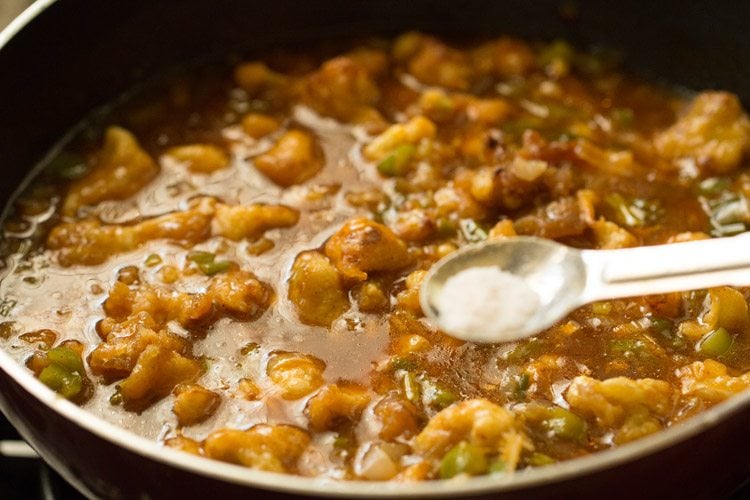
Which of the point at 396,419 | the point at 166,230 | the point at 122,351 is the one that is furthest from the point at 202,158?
the point at 396,419

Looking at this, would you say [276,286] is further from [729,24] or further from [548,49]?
[729,24]

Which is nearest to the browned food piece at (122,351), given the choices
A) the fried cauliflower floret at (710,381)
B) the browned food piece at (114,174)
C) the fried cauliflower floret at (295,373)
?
the fried cauliflower floret at (295,373)

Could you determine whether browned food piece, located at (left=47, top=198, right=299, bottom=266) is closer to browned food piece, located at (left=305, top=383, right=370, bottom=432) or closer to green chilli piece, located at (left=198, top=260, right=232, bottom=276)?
green chilli piece, located at (left=198, top=260, right=232, bottom=276)

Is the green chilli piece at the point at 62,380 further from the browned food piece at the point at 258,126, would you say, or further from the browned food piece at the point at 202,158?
the browned food piece at the point at 258,126

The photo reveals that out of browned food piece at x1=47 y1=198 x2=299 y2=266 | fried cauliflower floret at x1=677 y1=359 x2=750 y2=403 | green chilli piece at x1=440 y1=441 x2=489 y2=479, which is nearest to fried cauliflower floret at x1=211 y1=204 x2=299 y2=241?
browned food piece at x1=47 y1=198 x2=299 y2=266

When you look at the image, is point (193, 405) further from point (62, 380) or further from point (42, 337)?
point (42, 337)

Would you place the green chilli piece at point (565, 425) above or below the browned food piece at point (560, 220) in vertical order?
below

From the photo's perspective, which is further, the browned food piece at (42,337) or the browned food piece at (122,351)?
the browned food piece at (42,337)
